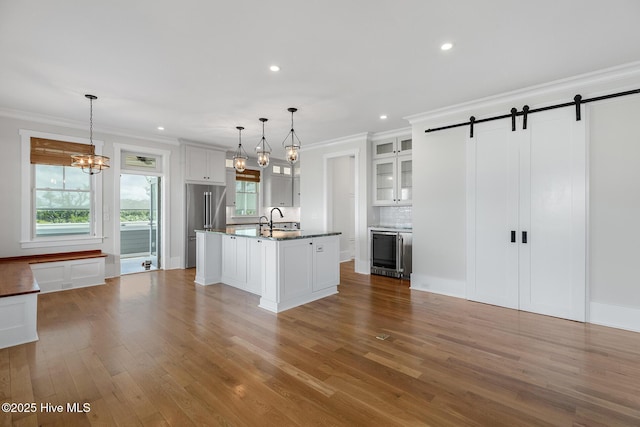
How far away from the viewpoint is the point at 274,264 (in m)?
3.87

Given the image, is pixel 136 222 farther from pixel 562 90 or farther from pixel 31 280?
pixel 562 90

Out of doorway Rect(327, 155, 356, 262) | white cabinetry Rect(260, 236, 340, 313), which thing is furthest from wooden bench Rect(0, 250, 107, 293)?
doorway Rect(327, 155, 356, 262)

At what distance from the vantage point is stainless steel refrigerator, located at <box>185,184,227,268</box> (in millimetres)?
6648

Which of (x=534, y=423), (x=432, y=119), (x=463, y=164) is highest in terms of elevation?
(x=432, y=119)

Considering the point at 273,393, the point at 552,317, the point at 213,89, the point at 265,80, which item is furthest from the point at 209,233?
the point at 552,317

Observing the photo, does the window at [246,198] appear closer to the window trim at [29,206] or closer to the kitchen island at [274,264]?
the kitchen island at [274,264]

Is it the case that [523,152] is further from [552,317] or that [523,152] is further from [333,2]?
[333,2]

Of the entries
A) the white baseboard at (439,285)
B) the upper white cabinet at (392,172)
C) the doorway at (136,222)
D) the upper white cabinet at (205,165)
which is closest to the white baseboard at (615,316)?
the white baseboard at (439,285)

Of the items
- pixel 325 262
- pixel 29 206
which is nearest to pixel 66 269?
pixel 29 206

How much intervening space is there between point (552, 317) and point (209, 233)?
5.11 m

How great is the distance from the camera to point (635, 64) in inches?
125

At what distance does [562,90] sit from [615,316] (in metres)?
2.69

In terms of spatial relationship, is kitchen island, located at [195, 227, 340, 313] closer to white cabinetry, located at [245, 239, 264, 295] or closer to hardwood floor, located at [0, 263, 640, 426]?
white cabinetry, located at [245, 239, 264, 295]

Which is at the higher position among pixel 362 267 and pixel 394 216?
pixel 394 216
